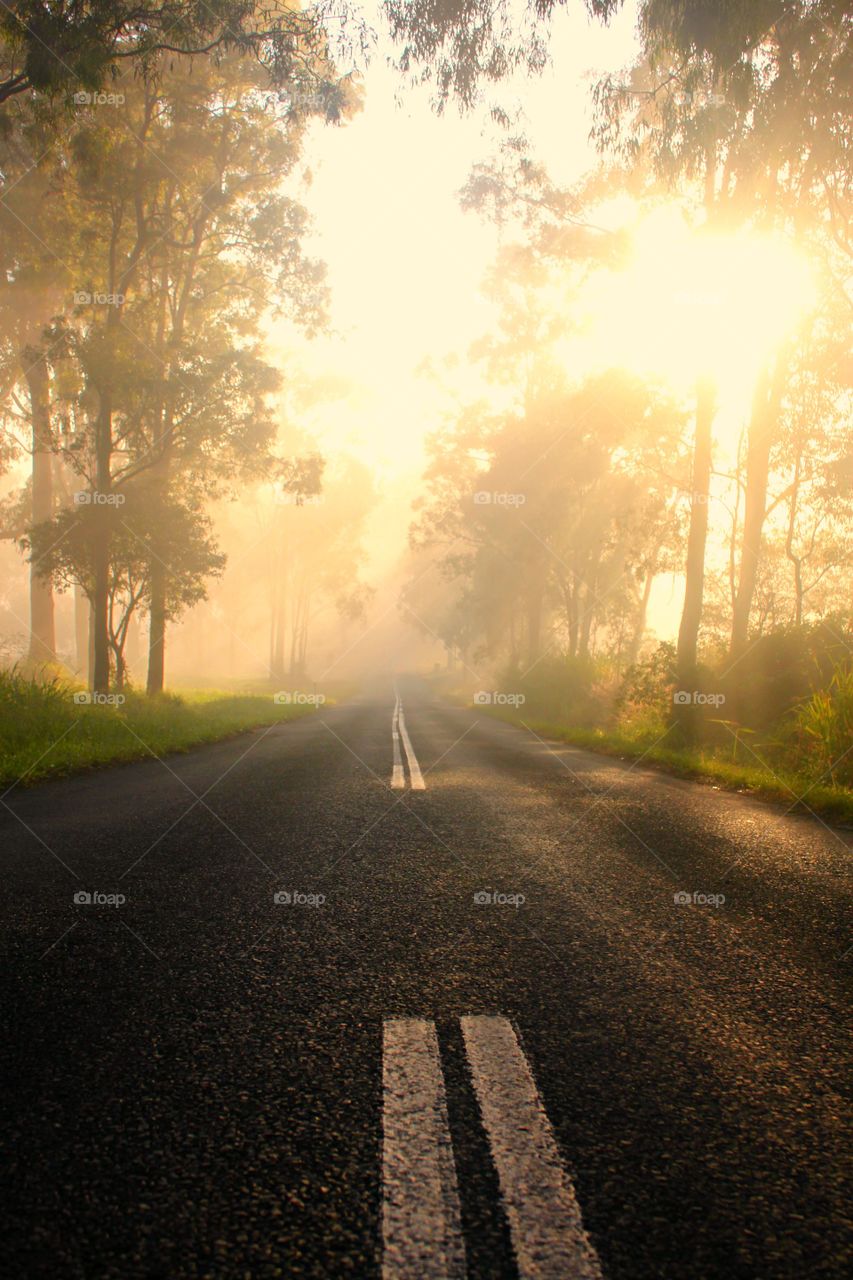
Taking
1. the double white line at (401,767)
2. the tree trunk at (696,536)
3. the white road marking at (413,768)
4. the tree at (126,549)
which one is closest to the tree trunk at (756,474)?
the tree trunk at (696,536)

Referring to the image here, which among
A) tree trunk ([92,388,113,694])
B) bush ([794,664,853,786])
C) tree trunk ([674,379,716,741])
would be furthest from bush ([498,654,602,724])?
tree trunk ([92,388,113,694])

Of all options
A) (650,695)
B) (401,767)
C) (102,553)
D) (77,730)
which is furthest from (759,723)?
(102,553)

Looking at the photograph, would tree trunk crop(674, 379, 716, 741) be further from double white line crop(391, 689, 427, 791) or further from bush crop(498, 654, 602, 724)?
bush crop(498, 654, 602, 724)

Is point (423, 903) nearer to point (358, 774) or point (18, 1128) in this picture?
point (18, 1128)

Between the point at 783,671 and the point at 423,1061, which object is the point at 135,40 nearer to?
the point at 783,671

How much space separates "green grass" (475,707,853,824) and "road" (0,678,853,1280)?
2.48m

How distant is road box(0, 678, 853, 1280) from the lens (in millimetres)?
1621

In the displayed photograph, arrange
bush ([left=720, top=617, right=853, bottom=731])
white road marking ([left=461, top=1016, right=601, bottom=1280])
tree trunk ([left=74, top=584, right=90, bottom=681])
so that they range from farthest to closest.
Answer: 1. tree trunk ([left=74, top=584, right=90, bottom=681])
2. bush ([left=720, top=617, right=853, bottom=731])
3. white road marking ([left=461, top=1016, right=601, bottom=1280])

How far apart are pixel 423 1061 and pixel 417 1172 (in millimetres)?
560

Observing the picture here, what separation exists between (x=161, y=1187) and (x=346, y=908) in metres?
2.36

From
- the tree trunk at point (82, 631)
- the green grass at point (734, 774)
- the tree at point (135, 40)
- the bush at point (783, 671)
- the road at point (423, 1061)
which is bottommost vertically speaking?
the green grass at point (734, 774)

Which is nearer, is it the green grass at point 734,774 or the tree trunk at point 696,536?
the green grass at point 734,774

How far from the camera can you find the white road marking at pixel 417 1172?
1538 mm

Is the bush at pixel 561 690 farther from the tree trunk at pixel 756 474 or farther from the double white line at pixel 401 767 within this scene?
the double white line at pixel 401 767
